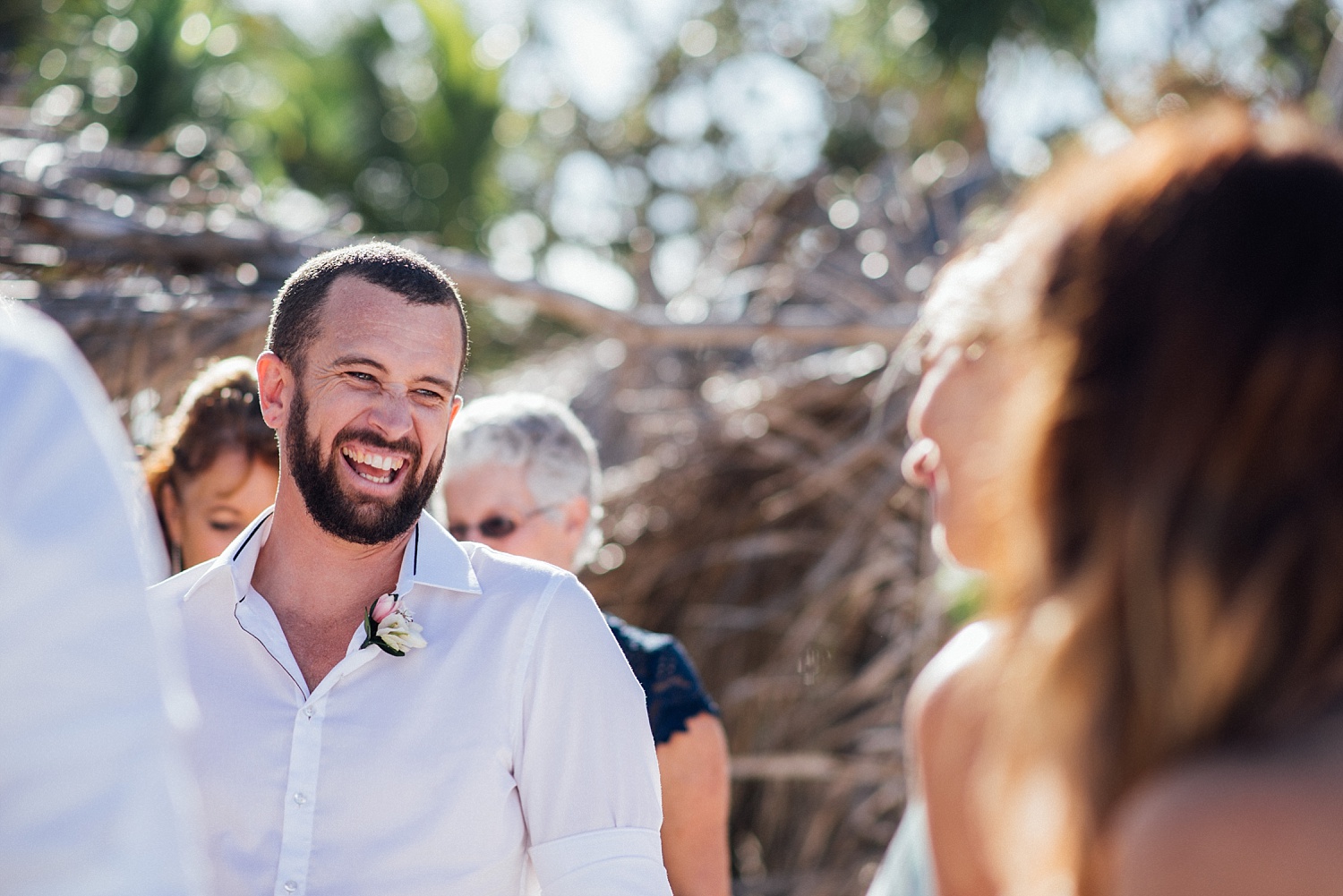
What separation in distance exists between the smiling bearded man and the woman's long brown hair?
1118mm

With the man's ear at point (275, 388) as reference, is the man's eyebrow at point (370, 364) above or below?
above

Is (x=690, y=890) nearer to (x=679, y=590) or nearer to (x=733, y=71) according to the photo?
(x=679, y=590)

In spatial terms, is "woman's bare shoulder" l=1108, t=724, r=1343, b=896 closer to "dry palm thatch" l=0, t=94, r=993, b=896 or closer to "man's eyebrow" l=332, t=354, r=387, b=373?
"man's eyebrow" l=332, t=354, r=387, b=373

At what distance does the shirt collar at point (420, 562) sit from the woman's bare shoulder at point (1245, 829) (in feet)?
5.10

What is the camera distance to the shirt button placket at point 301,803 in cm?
200

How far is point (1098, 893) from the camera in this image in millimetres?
989

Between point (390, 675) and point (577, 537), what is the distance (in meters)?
1.06

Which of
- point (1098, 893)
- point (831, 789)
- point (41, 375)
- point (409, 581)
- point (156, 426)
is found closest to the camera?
point (41, 375)

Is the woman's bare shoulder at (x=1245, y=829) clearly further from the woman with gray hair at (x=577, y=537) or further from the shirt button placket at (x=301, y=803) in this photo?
the woman with gray hair at (x=577, y=537)

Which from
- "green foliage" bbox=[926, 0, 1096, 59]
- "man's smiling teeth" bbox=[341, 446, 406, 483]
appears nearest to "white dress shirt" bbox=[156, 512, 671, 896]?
"man's smiling teeth" bbox=[341, 446, 406, 483]

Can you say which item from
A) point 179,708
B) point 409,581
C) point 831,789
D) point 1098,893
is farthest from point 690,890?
point 831,789

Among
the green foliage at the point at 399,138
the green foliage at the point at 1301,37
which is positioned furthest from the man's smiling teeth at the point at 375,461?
the green foliage at the point at 399,138

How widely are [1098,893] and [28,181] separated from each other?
195 inches

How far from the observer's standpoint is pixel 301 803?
2.04 m
